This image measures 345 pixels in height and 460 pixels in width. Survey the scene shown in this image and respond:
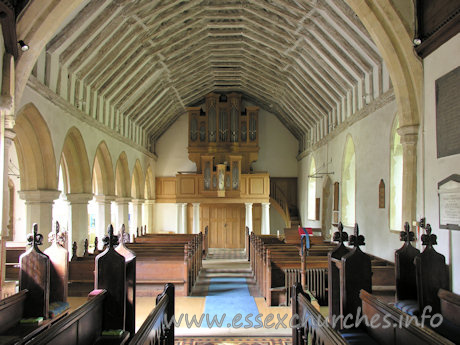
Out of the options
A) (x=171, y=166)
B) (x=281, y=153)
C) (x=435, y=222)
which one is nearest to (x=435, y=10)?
(x=435, y=222)

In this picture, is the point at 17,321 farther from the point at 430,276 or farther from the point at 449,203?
the point at 449,203

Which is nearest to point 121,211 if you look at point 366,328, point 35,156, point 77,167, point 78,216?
point 78,216

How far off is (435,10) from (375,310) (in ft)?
17.2

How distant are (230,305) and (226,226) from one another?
13017 millimetres

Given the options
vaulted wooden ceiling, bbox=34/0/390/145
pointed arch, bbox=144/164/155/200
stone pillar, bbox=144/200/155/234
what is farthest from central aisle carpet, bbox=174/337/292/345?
pointed arch, bbox=144/164/155/200

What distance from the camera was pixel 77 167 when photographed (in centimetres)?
1236

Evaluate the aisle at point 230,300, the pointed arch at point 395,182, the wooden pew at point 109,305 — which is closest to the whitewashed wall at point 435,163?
the pointed arch at point 395,182

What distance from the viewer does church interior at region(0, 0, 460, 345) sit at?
4840 millimetres

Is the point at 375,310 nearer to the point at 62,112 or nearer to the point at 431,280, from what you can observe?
the point at 431,280

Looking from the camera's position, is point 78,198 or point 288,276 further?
point 78,198

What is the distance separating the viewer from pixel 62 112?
10.5 metres

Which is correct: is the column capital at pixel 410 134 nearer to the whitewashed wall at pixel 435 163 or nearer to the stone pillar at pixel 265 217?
the whitewashed wall at pixel 435 163

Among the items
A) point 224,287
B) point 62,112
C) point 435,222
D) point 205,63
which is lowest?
point 224,287

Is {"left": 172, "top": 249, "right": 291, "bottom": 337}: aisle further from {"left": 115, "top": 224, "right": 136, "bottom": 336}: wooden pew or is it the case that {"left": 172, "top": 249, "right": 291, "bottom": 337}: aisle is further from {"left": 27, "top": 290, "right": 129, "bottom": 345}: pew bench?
{"left": 27, "top": 290, "right": 129, "bottom": 345}: pew bench
